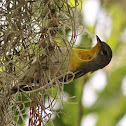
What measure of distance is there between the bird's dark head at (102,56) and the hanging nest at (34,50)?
0.57 meters

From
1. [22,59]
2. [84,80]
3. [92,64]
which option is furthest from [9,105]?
[84,80]

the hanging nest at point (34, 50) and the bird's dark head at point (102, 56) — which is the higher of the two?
the hanging nest at point (34, 50)

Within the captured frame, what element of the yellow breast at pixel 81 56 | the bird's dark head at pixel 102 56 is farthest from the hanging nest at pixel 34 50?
the bird's dark head at pixel 102 56

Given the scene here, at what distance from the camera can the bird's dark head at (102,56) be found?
2292mm

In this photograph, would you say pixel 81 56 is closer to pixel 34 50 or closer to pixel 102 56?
pixel 102 56

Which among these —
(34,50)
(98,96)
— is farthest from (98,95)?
(34,50)

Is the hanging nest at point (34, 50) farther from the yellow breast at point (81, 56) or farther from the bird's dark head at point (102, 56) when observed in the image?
the bird's dark head at point (102, 56)

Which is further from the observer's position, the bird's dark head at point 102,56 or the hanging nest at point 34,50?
the bird's dark head at point 102,56

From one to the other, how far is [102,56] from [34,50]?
72 cm

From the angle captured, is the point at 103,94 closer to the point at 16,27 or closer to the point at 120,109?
the point at 120,109

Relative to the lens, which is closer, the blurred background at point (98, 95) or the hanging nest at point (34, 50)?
the hanging nest at point (34, 50)

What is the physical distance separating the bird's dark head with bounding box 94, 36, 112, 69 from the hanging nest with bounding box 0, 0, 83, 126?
1.88 ft

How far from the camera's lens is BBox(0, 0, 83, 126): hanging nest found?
5.51 ft

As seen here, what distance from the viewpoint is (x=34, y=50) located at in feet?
5.65
